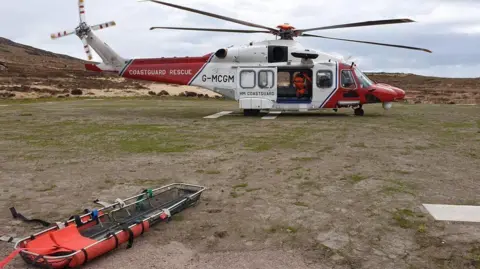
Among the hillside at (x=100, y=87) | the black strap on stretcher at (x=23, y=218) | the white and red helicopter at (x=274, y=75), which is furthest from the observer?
the hillside at (x=100, y=87)

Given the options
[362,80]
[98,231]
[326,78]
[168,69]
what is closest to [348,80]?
[362,80]

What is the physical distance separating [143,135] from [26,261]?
8.12m

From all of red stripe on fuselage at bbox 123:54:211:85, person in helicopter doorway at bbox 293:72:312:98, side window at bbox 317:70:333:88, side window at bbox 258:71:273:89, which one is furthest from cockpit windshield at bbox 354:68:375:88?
red stripe on fuselage at bbox 123:54:211:85

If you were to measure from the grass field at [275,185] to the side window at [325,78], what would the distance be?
16.7 feet

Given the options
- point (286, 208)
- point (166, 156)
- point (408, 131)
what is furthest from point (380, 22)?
point (286, 208)

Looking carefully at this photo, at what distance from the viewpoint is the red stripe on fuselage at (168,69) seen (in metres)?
17.9

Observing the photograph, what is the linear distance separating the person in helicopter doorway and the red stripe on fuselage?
13.0 ft

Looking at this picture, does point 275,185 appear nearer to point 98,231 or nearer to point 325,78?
point 98,231

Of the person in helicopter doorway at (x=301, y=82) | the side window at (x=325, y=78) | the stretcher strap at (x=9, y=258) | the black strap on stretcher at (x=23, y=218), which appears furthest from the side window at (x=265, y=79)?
the stretcher strap at (x=9, y=258)

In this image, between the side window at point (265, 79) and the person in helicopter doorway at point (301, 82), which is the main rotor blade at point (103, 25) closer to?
the side window at point (265, 79)

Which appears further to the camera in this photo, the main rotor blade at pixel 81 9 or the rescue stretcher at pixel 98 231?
the main rotor blade at pixel 81 9

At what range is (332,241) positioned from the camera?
4383 mm

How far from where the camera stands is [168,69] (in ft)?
59.6

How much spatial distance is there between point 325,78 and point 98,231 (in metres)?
14.5
